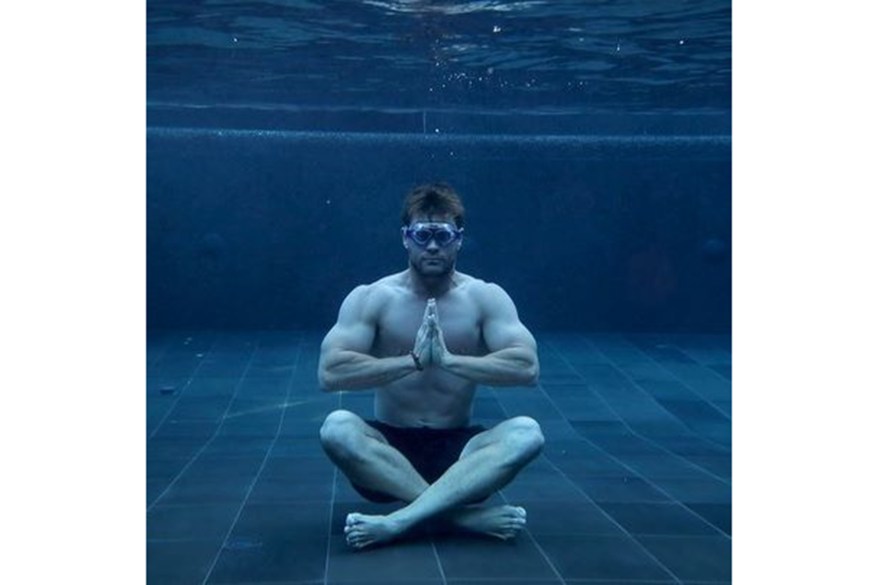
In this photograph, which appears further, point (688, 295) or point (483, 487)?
point (688, 295)

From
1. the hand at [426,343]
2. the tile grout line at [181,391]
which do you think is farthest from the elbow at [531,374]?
the tile grout line at [181,391]

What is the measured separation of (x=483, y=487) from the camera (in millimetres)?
4160

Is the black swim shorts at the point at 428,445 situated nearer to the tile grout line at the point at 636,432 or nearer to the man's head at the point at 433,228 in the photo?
the man's head at the point at 433,228

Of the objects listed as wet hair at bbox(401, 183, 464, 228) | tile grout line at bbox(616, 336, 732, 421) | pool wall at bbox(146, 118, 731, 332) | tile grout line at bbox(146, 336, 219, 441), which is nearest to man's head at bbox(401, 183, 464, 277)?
wet hair at bbox(401, 183, 464, 228)

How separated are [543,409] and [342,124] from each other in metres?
8.78

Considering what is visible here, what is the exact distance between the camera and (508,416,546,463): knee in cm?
420

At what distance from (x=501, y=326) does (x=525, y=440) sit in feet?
1.65

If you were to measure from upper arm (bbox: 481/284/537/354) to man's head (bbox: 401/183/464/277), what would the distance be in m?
0.24

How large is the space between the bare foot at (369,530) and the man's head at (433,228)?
107cm

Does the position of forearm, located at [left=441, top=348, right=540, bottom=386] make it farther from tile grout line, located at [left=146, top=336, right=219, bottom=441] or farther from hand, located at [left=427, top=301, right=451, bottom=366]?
tile grout line, located at [left=146, top=336, right=219, bottom=441]

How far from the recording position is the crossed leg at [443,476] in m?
4.08
